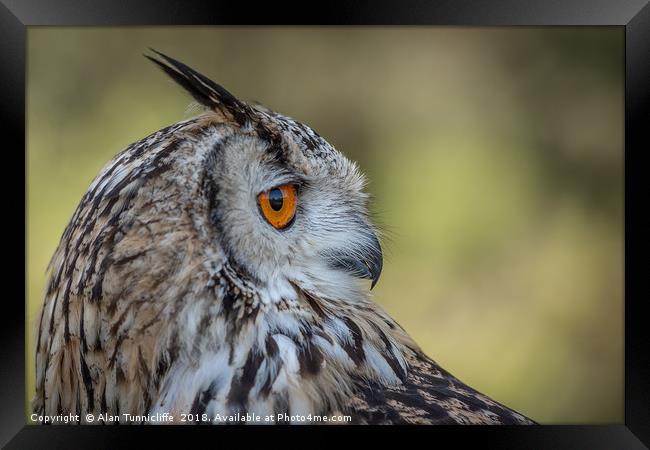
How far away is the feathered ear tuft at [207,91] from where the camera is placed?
1256 mm

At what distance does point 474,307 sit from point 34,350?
1479mm

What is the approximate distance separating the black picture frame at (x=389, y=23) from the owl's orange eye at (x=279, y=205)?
36 cm

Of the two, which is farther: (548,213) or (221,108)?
(548,213)

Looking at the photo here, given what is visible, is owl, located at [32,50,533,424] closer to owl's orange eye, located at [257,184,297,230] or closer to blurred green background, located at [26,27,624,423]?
owl's orange eye, located at [257,184,297,230]

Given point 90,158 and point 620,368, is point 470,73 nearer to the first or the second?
point 620,368

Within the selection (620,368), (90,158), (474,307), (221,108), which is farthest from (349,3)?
(474,307)

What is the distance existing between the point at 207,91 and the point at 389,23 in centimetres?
40

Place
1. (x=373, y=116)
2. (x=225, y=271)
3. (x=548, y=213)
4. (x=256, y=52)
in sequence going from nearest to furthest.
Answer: (x=225, y=271)
(x=256, y=52)
(x=548, y=213)
(x=373, y=116)

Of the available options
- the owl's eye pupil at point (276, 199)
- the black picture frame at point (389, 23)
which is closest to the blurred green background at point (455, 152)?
the black picture frame at point (389, 23)

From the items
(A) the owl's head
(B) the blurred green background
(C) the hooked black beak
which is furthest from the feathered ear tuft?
(C) the hooked black beak

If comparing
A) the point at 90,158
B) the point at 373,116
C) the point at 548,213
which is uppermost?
the point at 373,116

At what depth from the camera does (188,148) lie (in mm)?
1192

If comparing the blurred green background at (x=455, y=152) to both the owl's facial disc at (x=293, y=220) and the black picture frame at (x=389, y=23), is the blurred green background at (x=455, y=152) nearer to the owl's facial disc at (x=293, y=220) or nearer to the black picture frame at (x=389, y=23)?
the black picture frame at (x=389, y=23)

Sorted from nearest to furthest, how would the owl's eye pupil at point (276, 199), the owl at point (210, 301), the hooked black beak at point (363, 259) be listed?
the owl at point (210, 301), the owl's eye pupil at point (276, 199), the hooked black beak at point (363, 259)
